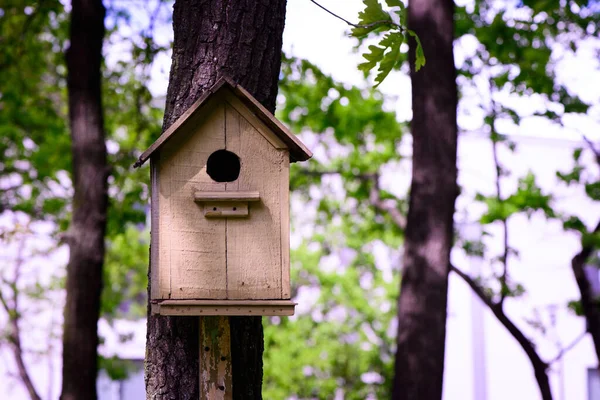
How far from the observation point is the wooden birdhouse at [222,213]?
91.8 inches

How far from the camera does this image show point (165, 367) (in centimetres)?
251

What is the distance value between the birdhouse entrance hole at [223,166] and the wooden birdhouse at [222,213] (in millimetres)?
173

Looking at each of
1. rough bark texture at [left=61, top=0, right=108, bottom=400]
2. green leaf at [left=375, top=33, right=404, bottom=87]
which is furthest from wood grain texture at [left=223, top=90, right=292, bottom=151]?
rough bark texture at [left=61, top=0, right=108, bottom=400]

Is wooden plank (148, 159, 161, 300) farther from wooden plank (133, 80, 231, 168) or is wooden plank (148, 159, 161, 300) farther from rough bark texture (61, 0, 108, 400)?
rough bark texture (61, 0, 108, 400)

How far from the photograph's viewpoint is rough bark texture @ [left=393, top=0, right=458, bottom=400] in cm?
527

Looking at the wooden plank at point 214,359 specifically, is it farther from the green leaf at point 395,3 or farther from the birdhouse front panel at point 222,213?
the green leaf at point 395,3

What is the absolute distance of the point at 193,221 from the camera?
2373 mm

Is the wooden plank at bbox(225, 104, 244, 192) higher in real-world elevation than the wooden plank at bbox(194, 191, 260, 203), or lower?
higher

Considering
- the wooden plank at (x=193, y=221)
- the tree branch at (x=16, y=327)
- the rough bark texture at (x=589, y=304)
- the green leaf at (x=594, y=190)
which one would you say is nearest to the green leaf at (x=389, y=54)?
Result: the wooden plank at (x=193, y=221)

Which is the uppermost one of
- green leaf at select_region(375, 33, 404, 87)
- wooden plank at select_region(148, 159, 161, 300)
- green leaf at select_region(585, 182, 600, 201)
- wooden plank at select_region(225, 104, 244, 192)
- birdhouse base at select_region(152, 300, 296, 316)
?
green leaf at select_region(585, 182, 600, 201)

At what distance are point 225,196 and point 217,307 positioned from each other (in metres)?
0.37

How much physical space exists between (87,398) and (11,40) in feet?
14.4

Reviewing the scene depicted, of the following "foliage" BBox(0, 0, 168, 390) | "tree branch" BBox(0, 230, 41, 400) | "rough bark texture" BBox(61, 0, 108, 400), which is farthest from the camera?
"tree branch" BBox(0, 230, 41, 400)

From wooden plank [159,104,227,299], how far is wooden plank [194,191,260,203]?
0.04 metres
